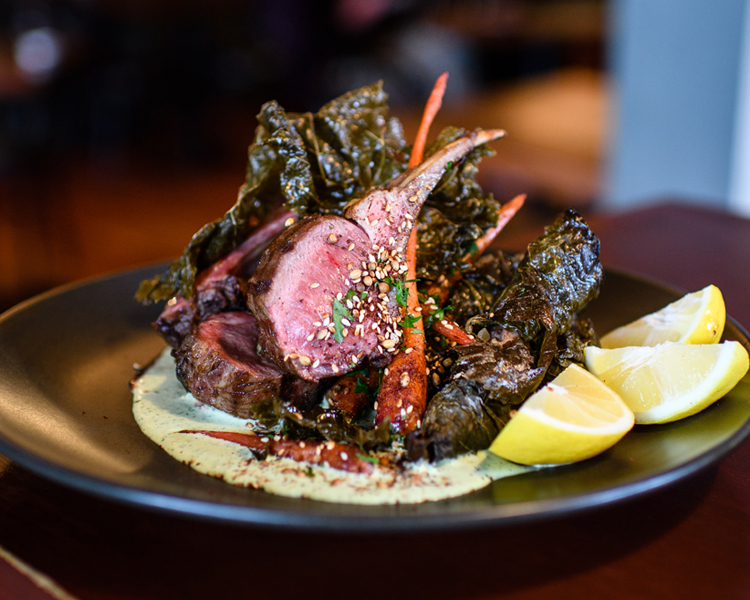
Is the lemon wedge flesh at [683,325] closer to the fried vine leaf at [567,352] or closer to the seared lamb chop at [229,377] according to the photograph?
the fried vine leaf at [567,352]

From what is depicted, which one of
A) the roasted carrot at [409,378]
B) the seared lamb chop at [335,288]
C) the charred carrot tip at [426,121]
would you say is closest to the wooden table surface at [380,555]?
the roasted carrot at [409,378]

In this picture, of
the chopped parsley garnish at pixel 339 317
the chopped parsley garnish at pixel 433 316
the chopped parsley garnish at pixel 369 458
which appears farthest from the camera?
the chopped parsley garnish at pixel 433 316

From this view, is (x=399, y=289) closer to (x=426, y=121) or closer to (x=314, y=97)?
(x=426, y=121)

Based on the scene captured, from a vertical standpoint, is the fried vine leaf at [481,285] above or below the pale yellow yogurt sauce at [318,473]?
above

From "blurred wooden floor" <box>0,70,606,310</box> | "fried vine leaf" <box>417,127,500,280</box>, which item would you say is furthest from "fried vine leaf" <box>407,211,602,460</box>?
"blurred wooden floor" <box>0,70,606,310</box>

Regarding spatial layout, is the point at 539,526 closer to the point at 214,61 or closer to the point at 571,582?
the point at 571,582

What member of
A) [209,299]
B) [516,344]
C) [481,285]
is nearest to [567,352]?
[516,344]

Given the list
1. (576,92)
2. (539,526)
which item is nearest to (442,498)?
(539,526)
